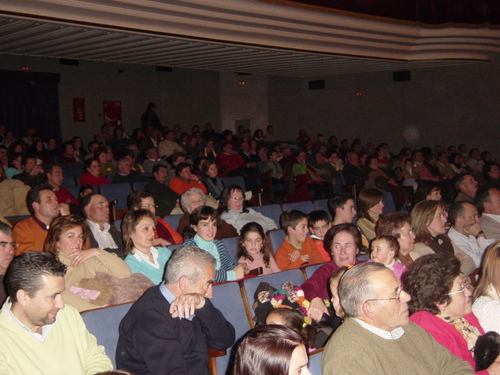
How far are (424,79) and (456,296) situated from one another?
37.7 feet

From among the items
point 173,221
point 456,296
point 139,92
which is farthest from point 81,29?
point 139,92

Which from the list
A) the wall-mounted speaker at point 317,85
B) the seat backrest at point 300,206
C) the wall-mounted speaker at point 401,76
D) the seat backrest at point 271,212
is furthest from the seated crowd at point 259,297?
the wall-mounted speaker at point 317,85

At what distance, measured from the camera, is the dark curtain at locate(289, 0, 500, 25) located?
9156 mm

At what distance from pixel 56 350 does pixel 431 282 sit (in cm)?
174

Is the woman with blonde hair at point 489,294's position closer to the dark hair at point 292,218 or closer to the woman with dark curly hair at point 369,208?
the dark hair at point 292,218

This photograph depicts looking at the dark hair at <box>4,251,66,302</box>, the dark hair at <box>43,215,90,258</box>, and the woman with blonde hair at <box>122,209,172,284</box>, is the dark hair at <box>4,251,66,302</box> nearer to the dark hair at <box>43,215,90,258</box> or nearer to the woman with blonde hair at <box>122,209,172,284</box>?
the dark hair at <box>43,215,90,258</box>

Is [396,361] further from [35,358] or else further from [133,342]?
[35,358]

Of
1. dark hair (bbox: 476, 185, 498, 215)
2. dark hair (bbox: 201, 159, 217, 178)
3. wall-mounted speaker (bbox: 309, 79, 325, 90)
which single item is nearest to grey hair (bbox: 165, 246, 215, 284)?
dark hair (bbox: 476, 185, 498, 215)

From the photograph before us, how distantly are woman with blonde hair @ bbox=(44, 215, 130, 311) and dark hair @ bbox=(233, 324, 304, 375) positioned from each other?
148 centimetres

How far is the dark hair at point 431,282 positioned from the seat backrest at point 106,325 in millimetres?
1443

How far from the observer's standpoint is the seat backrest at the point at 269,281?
113 inches

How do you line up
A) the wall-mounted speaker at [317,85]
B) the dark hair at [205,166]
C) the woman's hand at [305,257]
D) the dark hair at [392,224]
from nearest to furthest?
the dark hair at [392,224]
the woman's hand at [305,257]
the dark hair at [205,166]
the wall-mounted speaker at [317,85]

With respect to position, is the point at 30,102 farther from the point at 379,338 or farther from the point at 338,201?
the point at 379,338

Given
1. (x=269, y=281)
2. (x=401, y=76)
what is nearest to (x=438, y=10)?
(x=401, y=76)
